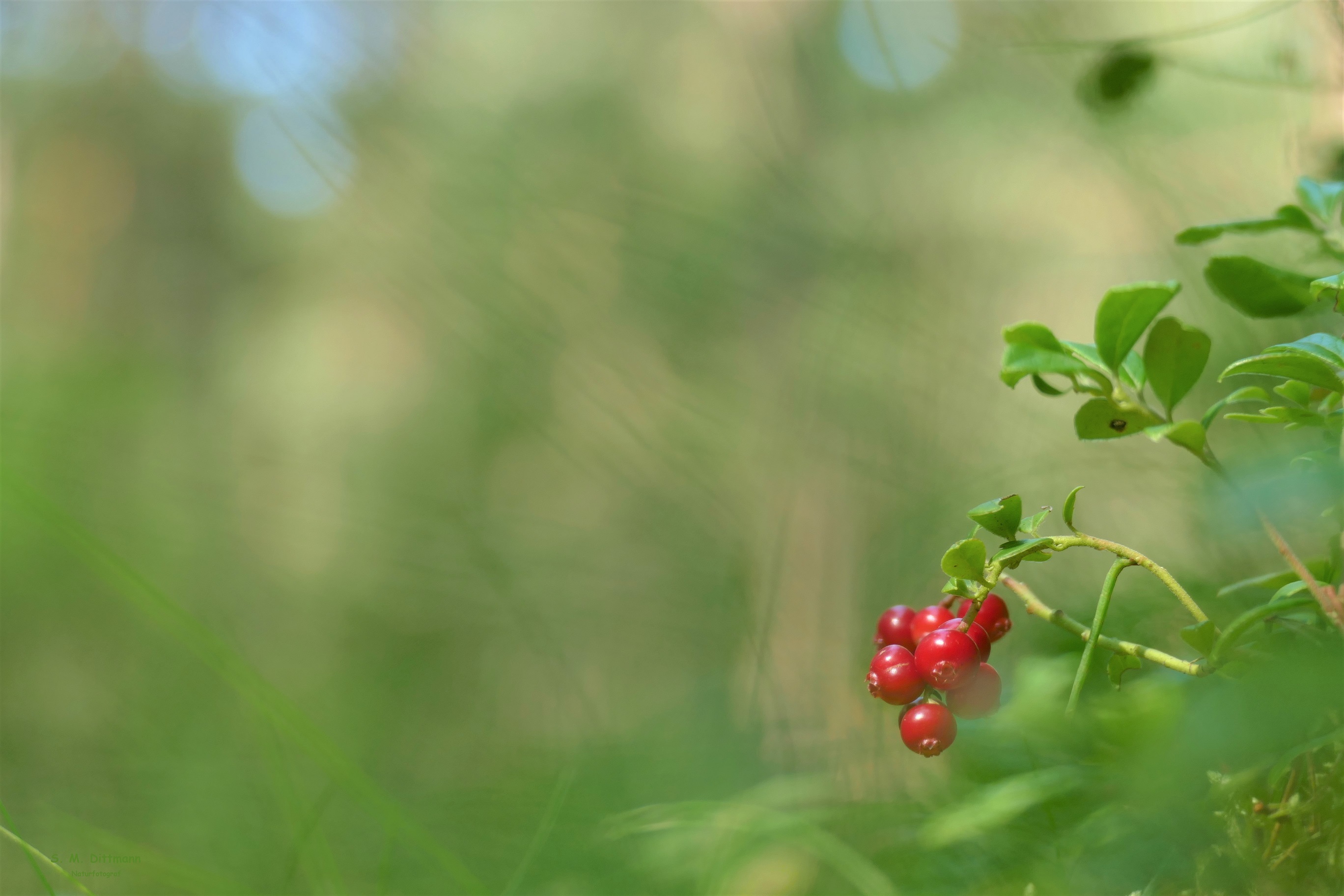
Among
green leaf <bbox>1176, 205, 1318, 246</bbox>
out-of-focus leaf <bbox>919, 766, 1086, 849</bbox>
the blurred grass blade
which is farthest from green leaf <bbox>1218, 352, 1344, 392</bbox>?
the blurred grass blade

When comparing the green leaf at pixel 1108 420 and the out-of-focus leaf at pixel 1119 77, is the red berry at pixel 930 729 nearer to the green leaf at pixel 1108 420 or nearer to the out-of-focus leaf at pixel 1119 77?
the green leaf at pixel 1108 420

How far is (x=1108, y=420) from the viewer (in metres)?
0.38

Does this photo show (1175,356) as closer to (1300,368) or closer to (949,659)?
(1300,368)

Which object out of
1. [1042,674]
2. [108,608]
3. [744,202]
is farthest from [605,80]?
[1042,674]

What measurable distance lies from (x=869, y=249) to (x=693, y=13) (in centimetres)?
196

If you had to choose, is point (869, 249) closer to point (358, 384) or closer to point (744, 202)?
point (744, 202)

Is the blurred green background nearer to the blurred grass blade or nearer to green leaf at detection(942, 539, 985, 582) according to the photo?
the blurred grass blade

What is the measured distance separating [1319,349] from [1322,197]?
0.63 feet

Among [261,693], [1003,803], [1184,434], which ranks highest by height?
[1184,434]

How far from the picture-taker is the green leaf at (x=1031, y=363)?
0.35 m

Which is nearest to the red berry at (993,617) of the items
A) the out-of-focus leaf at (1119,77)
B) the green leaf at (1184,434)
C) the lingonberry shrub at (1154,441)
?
the lingonberry shrub at (1154,441)

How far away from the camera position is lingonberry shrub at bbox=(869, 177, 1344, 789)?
32 centimetres

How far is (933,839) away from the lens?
21.8 inches

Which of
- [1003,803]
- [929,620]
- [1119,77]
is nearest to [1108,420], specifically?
[929,620]
